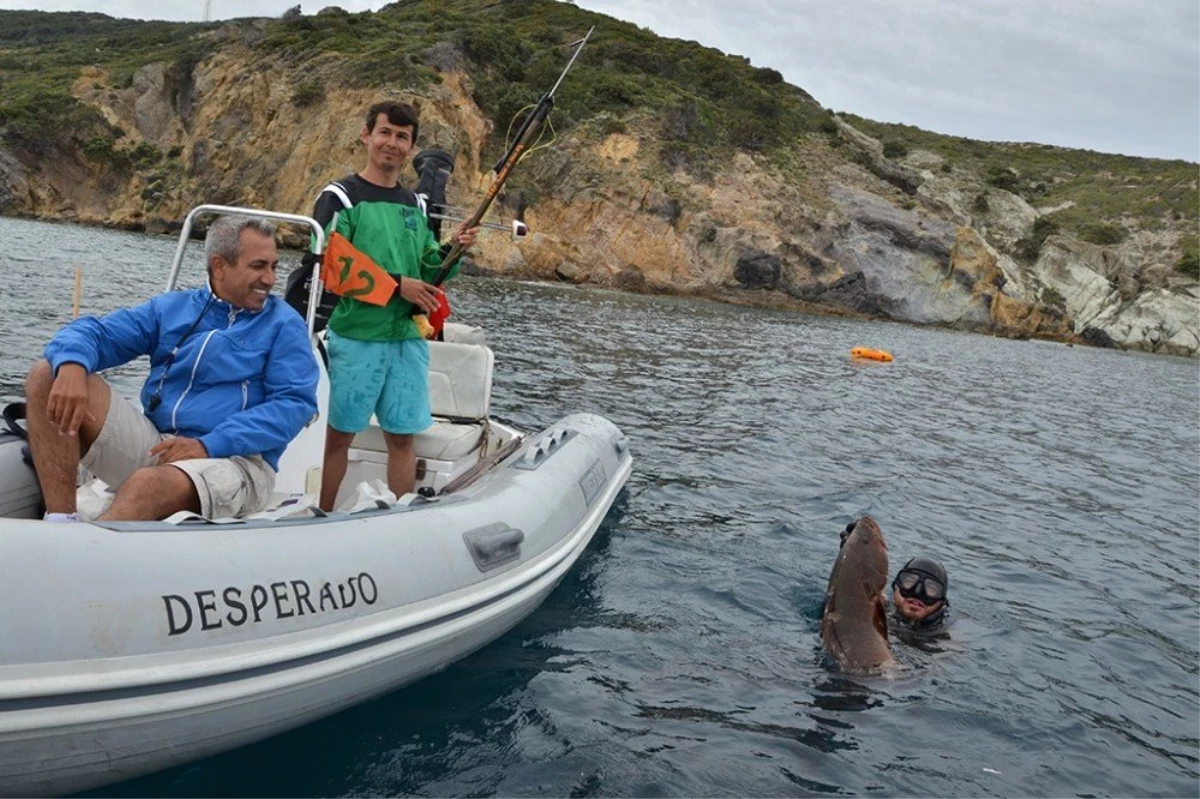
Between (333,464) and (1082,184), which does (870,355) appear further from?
(1082,184)

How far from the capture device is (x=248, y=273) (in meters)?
4.31

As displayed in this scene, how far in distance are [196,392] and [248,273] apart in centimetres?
56

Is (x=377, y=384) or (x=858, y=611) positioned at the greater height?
(x=377, y=384)

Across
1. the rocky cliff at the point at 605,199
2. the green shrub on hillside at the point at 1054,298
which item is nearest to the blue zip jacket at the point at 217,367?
the rocky cliff at the point at 605,199

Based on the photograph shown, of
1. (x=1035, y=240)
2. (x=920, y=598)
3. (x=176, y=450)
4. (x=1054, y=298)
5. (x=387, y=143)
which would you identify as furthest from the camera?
(x=1035, y=240)

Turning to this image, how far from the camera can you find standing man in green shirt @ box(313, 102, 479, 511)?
542 cm

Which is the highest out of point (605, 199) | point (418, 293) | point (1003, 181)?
point (1003, 181)

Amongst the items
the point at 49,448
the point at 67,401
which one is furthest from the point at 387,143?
the point at 49,448

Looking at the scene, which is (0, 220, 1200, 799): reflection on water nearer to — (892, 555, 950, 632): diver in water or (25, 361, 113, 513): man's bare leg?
(892, 555, 950, 632): diver in water

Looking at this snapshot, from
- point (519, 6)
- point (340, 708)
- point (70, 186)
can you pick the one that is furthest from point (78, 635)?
point (519, 6)

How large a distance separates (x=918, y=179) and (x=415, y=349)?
52.6 m

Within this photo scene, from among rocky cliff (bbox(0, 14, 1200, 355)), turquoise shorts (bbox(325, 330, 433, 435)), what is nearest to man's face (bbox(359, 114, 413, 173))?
turquoise shorts (bbox(325, 330, 433, 435))

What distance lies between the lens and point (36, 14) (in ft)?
356

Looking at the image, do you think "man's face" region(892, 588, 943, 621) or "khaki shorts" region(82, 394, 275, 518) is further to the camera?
"man's face" region(892, 588, 943, 621)
